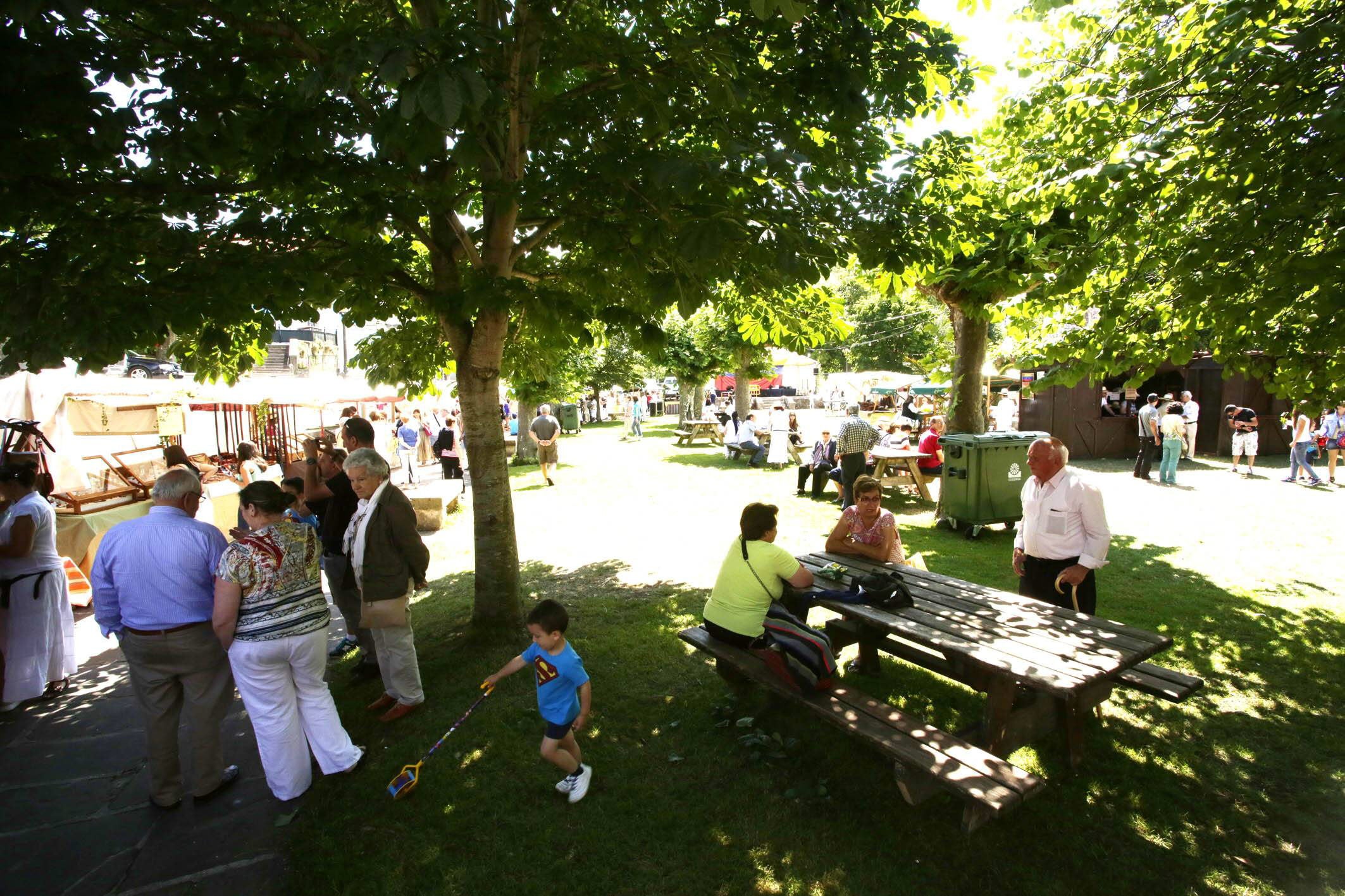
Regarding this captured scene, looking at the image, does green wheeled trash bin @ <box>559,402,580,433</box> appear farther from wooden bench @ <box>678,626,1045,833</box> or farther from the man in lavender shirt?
wooden bench @ <box>678,626,1045,833</box>

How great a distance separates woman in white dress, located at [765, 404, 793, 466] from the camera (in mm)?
16328

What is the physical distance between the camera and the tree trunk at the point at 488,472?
213 inches

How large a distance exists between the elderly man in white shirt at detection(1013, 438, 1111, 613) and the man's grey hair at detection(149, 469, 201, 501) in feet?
16.6

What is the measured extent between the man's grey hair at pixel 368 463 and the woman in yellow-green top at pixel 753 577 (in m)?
2.31

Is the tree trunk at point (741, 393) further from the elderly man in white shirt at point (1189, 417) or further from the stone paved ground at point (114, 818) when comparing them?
the stone paved ground at point (114, 818)

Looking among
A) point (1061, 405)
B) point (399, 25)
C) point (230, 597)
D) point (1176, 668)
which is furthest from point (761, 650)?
point (1061, 405)

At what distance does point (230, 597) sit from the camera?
3504 millimetres

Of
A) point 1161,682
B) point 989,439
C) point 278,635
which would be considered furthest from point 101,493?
point 989,439

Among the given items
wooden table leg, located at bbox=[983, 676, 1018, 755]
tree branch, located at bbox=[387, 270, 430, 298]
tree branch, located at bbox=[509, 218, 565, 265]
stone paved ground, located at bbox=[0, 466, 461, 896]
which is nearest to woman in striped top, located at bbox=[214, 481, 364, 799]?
stone paved ground, located at bbox=[0, 466, 461, 896]

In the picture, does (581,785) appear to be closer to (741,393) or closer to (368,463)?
(368,463)

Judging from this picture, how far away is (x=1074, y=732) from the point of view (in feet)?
12.4

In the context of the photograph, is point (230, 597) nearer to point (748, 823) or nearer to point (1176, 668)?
point (748, 823)

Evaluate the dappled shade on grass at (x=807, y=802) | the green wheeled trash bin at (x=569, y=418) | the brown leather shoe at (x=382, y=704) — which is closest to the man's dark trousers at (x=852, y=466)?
the dappled shade on grass at (x=807, y=802)

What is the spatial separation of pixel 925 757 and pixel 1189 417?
1706cm
